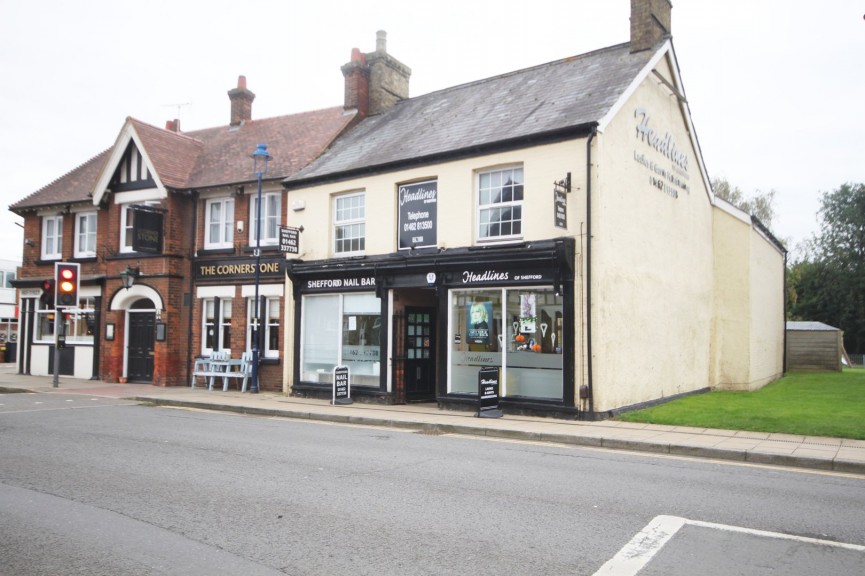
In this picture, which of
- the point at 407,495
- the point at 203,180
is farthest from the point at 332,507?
the point at 203,180

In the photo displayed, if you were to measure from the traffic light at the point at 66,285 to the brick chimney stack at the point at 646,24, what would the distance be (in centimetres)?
1678

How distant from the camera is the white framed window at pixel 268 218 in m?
20.6

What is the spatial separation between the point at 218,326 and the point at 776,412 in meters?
A: 15.8

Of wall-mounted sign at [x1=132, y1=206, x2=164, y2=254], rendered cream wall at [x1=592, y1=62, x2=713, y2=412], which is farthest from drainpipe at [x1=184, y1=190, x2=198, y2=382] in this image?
rendered cream wall at [x1=592, y1=62, x2=713, y2=412]

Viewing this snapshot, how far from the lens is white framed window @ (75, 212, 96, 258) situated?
2424 cm

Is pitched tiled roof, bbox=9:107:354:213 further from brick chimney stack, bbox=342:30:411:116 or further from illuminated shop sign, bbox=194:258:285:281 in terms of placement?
illuminated shop sign, bbox=194:258:285:281

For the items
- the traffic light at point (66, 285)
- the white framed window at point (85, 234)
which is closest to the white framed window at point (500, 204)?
the traffic light at point (66, 285)

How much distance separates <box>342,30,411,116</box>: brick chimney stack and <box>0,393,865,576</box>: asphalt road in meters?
14.9

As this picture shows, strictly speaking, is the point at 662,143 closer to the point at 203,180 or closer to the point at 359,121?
the point at 359,121

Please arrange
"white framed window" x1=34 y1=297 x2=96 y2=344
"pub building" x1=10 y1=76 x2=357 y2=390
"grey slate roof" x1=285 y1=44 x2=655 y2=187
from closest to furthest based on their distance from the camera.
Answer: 1. "grey slate roof" x1=285 y1=44 x2=655 y2=187
2. "pub building" x1=10 y1=76 x2=357 y2=390
3. "white framed window" x1=34 y1=297 x2=96 y2=344

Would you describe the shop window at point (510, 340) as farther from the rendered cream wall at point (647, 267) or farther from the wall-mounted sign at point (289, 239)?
the wall-mounted sign at point (289, 239)

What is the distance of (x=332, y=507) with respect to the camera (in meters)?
6.73

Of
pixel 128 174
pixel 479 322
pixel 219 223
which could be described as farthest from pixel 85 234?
pixel 479 322

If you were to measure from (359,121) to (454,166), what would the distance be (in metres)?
7.85
